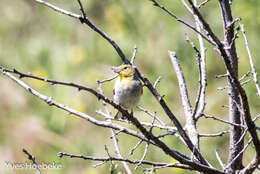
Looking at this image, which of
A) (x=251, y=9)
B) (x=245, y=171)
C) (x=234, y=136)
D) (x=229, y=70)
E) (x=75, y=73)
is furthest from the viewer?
(x=75, y=73)

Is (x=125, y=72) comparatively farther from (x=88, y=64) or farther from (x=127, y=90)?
(x=88, y=64)

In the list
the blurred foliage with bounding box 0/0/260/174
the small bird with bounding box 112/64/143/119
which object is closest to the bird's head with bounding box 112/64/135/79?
the small bird with bounding box 112/64/143/119

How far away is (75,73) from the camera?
6.11m

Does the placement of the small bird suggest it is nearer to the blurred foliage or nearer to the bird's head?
the bird's head

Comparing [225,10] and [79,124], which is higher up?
[79,124]

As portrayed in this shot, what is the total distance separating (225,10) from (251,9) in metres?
Result: 2.95

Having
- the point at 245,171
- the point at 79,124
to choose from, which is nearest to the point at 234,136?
the point at 245,171

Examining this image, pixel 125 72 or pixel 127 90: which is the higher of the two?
pixel 125 72

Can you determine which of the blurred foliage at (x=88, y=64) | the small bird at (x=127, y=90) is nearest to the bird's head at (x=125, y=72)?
the small bird at (x=127, y=90)

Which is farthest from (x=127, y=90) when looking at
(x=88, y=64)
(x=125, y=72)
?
(x=88, y=64)

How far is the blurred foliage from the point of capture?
5207 mm

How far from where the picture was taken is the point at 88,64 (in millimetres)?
6191

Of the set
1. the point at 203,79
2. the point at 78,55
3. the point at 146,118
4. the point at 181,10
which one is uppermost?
the point at 78,55

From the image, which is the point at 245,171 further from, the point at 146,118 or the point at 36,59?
the point at 36,59
